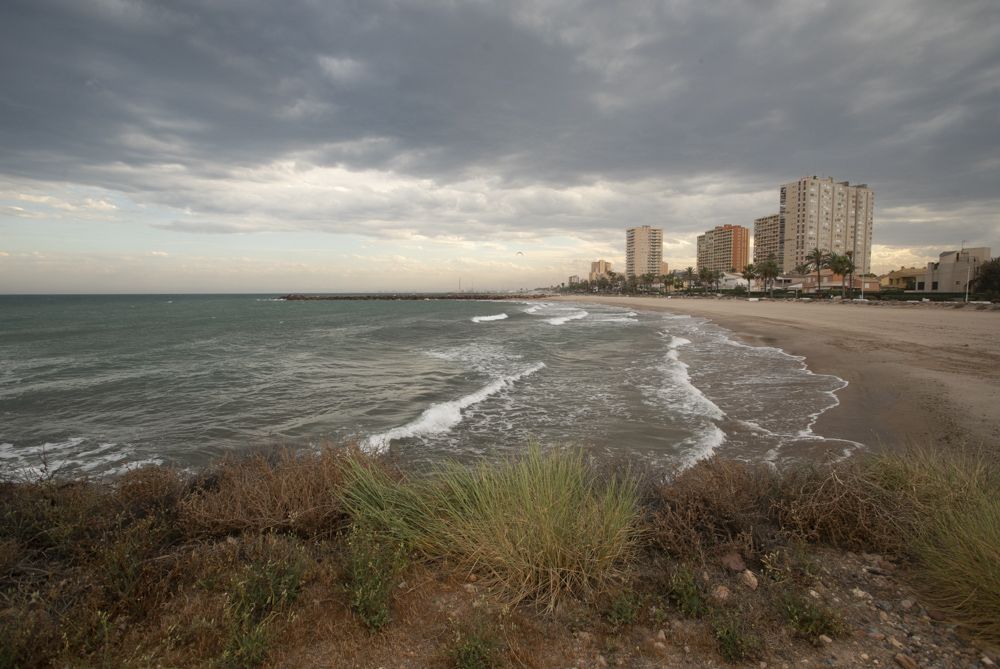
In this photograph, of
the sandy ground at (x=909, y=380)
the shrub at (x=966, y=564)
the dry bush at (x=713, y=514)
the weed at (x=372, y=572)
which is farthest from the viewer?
the sandy ground at (x=909, y=380)

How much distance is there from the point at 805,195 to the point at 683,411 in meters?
160

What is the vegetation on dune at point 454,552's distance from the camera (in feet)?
9.31

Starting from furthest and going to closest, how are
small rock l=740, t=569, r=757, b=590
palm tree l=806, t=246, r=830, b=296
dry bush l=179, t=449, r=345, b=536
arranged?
palm tree l=806, t=246, r=830, b=296
dry bush l=179, t=449, r=345, b=536
small rock l=740, t=569, r=757, b=590

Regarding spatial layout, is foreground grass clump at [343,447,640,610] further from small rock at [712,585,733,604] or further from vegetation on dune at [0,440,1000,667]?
small rock at [712,585,733,604]

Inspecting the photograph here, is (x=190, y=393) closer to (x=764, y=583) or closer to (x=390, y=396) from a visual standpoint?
(x=390, y=396)

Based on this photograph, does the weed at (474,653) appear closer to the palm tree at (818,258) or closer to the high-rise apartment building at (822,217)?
the palm tree at (818,258)

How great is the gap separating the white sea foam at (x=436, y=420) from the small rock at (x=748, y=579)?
5782mm

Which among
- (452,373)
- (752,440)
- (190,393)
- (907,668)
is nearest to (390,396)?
(452,373)

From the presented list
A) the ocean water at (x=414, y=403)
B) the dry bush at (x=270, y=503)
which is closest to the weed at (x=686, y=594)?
the dry bush at (x=270, y=503)

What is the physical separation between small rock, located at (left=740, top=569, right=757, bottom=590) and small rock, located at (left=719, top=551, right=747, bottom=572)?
0.05m

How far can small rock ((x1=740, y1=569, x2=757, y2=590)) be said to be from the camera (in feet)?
11.3

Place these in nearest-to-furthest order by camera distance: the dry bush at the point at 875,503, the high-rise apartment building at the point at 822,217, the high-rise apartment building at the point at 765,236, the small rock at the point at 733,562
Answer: the small rock at the point at 733,562 < the dry bush at the point at 875,503 < the high-rise apartment building at the point at 822,217 < the high-rise apartment building at the point at 765,236

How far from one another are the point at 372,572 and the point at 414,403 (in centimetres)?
987

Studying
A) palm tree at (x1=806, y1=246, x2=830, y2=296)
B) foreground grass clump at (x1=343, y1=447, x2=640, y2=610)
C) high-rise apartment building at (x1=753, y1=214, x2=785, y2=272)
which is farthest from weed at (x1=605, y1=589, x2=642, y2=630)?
high-rise apartment building at (x1=753, y1=214, x2=785, y2=272)
